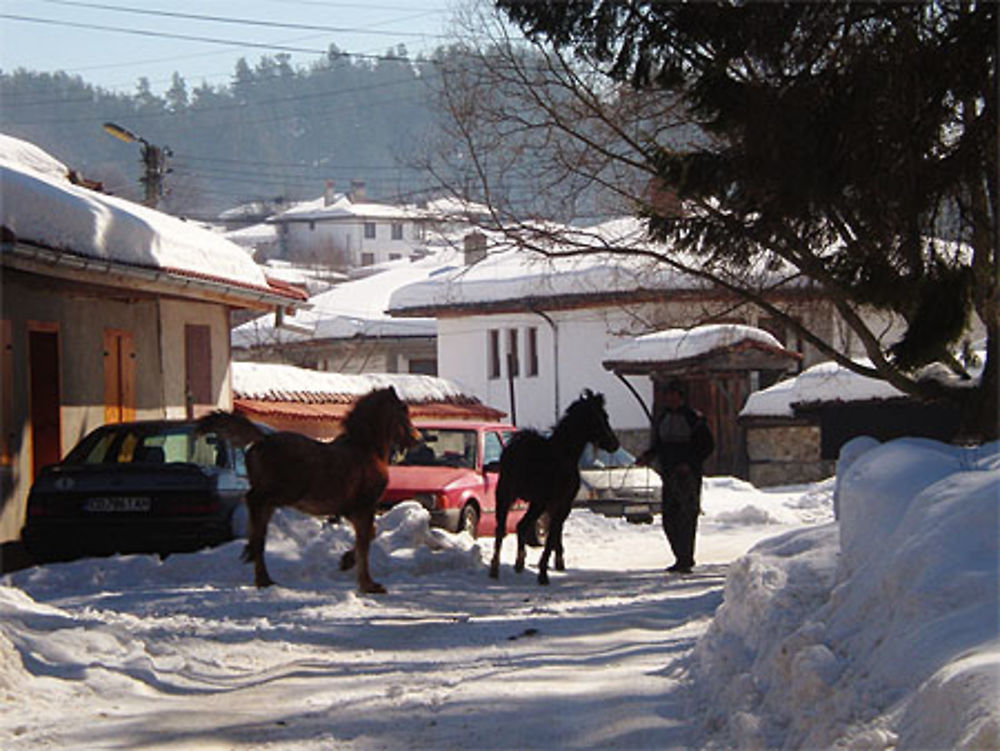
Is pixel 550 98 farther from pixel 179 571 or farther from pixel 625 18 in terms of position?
pixel 179 571

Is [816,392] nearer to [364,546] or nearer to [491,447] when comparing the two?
[491,447]

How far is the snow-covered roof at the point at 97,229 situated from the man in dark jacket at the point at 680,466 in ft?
22.9

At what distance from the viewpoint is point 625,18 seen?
13961 mm

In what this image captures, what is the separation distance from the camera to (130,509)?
51.3ft

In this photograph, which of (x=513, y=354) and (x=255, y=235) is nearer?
(x=513, y=354)

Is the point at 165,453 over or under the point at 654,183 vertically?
under

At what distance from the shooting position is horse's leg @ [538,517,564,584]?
15.4 metres

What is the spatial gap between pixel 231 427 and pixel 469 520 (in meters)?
6.95

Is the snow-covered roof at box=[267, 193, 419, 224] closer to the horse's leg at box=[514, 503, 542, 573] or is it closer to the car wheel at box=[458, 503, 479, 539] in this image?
the car wheel at box=[458, 503, 479, 539]

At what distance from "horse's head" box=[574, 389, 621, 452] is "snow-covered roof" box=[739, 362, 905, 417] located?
599 inches

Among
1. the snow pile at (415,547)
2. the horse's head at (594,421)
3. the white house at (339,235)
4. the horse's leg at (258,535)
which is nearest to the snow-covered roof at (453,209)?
the horse's head at (594,421)

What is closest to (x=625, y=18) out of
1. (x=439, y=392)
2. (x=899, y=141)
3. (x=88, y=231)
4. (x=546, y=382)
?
(x=899, y=141)

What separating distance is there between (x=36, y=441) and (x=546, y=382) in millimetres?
32832

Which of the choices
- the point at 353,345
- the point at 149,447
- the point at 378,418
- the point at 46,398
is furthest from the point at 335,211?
the point at 378,418
